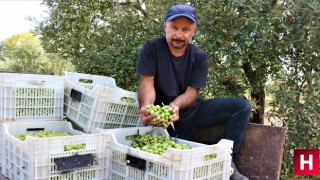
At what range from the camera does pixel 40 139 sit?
116 inches

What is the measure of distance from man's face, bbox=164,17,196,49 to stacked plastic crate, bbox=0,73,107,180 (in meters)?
1.26

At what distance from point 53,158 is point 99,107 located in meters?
0.89

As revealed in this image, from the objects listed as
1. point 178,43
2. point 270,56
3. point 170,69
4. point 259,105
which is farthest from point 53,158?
point 259,105

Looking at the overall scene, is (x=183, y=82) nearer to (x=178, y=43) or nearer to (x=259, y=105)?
(x=178, y=43)

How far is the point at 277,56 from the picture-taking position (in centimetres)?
535

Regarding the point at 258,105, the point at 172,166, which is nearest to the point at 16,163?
the point at 172,166

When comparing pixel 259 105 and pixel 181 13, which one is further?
pixel 259 105

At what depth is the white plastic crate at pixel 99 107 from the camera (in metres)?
3.79

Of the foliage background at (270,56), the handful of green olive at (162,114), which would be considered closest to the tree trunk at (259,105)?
the foliage background at (270,56)

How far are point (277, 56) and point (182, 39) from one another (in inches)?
85.1

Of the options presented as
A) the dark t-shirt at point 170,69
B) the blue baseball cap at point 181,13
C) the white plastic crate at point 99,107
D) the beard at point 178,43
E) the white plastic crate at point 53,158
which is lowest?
the white plastic crate at point 53,158

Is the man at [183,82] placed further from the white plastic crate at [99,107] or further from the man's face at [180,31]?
the white plastic crate at [99,107]

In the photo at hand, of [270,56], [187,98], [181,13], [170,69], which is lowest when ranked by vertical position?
[187,98]

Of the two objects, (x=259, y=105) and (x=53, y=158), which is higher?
(x=259, y=105)
